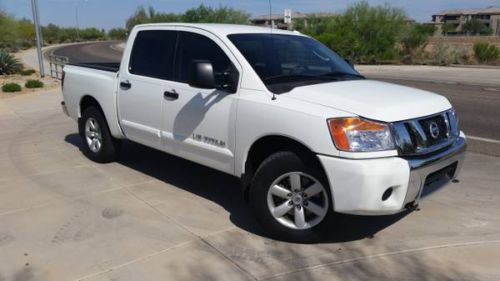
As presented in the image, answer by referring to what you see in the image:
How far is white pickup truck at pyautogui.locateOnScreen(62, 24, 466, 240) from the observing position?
362 centimetres

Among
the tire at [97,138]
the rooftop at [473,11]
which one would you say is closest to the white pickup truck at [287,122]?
the tire at [97,138]

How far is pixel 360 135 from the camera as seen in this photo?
360cm

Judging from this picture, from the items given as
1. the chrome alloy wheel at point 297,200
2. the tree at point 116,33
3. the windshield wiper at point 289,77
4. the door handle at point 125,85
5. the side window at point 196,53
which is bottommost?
the chrome alloy wheel at point 297,200

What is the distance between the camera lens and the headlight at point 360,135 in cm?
359

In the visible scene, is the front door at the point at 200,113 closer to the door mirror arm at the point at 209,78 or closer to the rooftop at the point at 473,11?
the door mirror arm at the point at 209,78

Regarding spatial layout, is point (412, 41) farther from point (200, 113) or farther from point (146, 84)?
point (200, 113)

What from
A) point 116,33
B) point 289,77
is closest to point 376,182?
point 289,77

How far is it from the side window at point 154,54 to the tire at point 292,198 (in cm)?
177

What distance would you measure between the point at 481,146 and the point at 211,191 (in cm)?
454

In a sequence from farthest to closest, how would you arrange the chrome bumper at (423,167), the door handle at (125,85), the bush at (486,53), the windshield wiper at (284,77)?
the bush at (486,53), the door handle at (125,85), the windshield wiper at (284,77), the chrome bumper at (423,167)

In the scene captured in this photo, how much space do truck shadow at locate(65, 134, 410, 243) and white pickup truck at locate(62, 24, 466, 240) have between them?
32cm

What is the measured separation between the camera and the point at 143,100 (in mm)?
5434

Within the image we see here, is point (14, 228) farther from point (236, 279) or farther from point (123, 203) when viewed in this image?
point (236, 279)

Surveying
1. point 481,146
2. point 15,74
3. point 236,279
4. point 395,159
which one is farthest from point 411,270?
point 15,74
